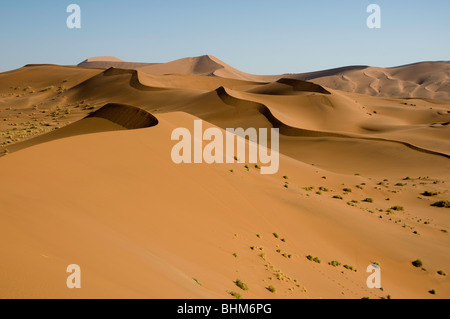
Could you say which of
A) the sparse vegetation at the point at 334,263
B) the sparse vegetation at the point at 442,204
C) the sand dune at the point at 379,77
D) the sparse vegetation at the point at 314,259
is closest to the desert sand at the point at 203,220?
the sparse vegetation at the point at 334,263

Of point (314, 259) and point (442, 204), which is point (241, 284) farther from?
point (442, 204)

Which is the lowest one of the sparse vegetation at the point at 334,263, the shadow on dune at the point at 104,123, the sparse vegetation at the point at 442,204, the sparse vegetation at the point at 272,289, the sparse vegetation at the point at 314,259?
the sparse vegetation at the point at 442,204

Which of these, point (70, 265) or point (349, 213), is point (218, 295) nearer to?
point (70, 265)

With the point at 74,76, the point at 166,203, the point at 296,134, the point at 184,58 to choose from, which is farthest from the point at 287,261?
the point at 184,58

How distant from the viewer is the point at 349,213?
15906mm

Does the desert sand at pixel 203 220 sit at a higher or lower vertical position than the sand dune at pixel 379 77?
lower

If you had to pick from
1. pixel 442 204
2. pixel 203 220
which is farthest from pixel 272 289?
pixel 442 204

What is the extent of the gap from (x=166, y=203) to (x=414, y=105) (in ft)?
193

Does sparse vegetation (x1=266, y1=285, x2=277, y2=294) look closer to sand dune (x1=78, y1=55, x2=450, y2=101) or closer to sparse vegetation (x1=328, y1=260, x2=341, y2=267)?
sparse vegetation (x1=328, y1=260, x2=341, y2=267)

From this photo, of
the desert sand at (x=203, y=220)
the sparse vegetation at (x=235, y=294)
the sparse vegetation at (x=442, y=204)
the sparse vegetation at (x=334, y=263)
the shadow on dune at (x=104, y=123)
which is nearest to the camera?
the desert sand at (x=203, y=220)

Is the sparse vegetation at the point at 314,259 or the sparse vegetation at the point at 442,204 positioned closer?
the sparse vegetation at the point at 314,259

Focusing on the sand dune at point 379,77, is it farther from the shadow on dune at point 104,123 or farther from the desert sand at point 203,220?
the shadow on dune at point 104,123

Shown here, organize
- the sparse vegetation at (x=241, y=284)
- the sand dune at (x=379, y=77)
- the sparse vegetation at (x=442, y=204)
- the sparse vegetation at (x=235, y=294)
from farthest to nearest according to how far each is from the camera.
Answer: the sand dune at (x=379, y=77) < the sparse vegetation at (x=442, y=204) < the sparse vegetation at (x=241, y=284) < the sparse vegetation at (x=235, y=294)
